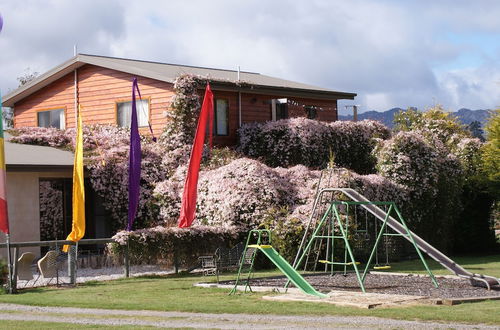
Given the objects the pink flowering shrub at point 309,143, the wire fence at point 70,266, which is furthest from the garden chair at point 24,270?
the pink flowering shrub at point 309,143

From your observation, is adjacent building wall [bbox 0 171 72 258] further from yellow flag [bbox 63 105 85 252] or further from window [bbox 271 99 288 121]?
window [bbox 271 99 288 121]

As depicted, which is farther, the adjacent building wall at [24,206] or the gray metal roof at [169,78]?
the gray metal roof at [169,78]

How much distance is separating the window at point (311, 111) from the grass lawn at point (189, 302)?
14.8m

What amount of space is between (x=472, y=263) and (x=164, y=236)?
10053 mm

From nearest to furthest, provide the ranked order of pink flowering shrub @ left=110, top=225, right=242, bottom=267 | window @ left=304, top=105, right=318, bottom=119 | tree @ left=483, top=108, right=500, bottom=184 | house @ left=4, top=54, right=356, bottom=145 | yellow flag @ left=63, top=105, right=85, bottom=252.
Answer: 1. yellow flag @ left=63, top=105, right=85, bottom=252
2. pink flowering shrub @ left=110, top=225, right=242, bottom=267
3. tree @ left=483, top=108, right=500, bottom=184
4. house @ left=4, top=54, right=356, bottom=145
5. window @ left=304, top=105, right=318, bottom=119

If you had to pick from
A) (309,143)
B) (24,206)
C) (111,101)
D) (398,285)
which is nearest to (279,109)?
(309,143)

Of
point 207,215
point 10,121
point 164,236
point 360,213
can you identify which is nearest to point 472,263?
point 360,213

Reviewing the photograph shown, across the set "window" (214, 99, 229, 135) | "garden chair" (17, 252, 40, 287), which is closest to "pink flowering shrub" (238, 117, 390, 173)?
"window" (214, 99, 229, 135)

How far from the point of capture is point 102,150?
95.1 ft

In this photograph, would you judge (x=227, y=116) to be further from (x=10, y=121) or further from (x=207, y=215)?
(x=10, y=121)

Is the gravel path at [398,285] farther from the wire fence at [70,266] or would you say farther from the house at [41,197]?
the house at [41,197]

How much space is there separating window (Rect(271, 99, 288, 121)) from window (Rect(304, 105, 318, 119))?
4.12ft

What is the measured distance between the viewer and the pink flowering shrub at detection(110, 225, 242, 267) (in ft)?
73.2

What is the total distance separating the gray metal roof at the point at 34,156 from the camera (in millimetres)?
25281
